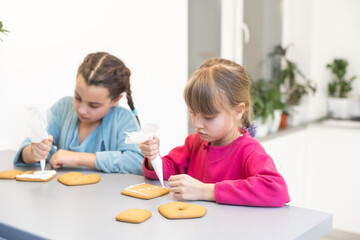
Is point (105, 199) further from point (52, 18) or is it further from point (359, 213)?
point (359, 213)

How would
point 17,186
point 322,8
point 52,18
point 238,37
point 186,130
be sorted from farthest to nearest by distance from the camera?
point 322,8, point 238,37, point 186,130, point 52,18, point 17,186

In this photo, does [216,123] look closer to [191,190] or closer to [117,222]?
[191,190]

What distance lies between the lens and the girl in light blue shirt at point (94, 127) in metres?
1.46

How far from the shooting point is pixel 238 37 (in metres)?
3.05

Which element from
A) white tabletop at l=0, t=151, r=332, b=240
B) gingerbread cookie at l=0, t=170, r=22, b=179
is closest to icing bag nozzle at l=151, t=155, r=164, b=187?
white tabletop at l=0, t=151, r=332, b=240

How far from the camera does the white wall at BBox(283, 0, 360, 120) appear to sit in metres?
3.62

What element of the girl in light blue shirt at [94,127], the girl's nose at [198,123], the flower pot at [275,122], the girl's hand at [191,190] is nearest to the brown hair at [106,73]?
the girl in light blue shirt at [94,127]

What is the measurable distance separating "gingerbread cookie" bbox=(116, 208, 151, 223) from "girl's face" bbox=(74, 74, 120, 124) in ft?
2.01

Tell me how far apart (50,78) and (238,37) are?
5.14ft

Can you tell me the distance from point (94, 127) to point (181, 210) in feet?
2.36

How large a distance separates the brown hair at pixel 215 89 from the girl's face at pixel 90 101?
409mm

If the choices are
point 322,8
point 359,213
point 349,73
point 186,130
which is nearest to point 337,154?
point 359,213

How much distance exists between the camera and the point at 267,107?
3.05 m

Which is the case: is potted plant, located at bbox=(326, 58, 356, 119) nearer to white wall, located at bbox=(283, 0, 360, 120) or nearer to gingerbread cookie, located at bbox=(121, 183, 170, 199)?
white wall, located at bbox=(283, 0, 360, 120)
